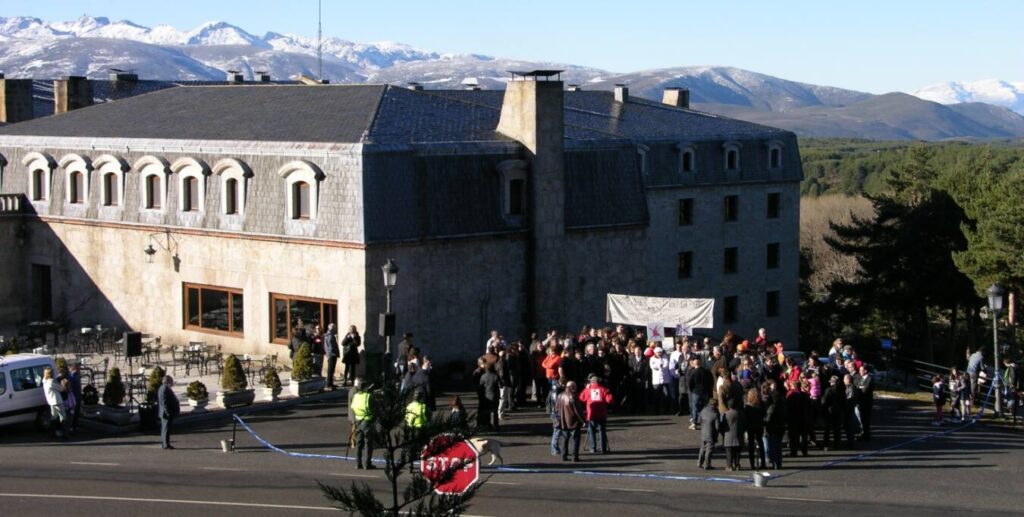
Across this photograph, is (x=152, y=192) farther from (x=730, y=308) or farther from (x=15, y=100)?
(x=730, y=308)

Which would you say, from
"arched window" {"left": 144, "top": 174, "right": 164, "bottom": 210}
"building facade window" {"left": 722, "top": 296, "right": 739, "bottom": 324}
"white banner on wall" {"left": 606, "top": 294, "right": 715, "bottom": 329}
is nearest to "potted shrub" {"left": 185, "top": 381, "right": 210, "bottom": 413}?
"white banner on wall" {"left": 606, "top": 294, "right": 715, "bottom": 329}

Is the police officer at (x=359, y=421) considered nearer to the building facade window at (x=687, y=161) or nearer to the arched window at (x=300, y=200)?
the arched window at (x=300, y=200)

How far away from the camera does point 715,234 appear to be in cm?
5803

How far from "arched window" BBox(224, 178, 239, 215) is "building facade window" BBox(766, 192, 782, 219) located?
2759 cm

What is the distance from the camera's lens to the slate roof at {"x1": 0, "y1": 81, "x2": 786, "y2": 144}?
1596 inches

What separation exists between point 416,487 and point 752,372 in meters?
16.7

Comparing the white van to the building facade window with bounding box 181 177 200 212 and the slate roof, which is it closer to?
the slate roof

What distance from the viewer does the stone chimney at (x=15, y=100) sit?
196 feet

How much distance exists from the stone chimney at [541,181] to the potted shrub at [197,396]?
12.2m

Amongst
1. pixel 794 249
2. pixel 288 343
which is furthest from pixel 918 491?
pixel 794 249

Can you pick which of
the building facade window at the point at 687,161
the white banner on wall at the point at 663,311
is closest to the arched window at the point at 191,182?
the white banner on wall at the point at 663,311

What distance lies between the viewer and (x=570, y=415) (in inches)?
1047

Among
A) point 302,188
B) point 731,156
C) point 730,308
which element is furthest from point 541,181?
point 730,308

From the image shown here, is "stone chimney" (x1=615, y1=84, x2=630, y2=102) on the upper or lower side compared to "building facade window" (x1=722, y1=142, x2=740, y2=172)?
upper
